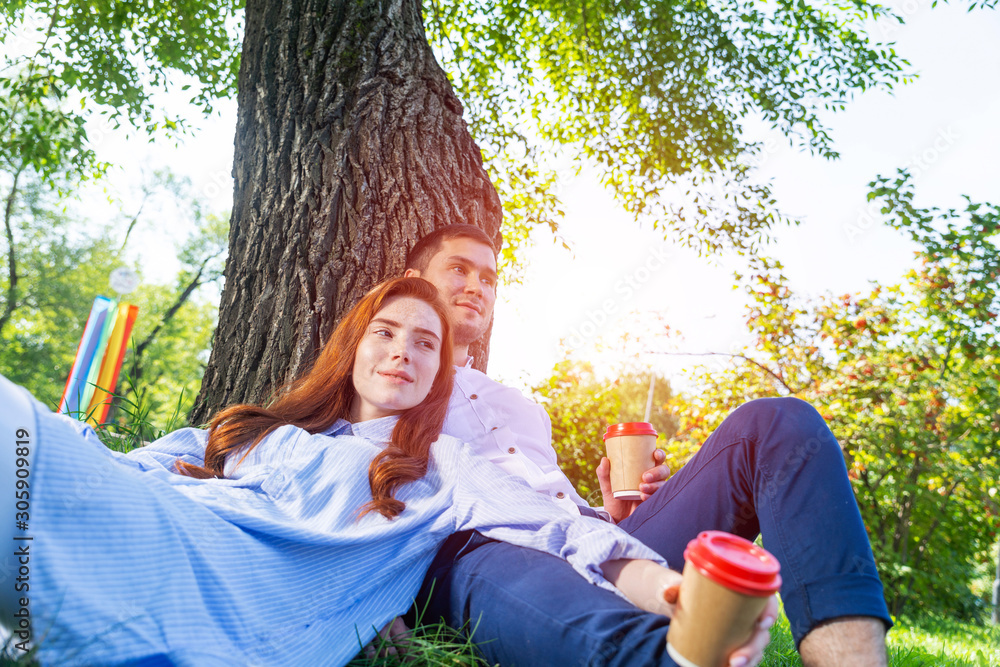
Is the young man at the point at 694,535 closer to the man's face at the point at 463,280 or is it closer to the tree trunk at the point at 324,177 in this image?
the man's face at the point at 463,280

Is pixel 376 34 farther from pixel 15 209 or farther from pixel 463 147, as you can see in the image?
pixel 15 209

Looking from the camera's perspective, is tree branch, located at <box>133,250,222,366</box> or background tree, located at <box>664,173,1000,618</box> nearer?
background tree, located at <box>664,173,1000,618</box>

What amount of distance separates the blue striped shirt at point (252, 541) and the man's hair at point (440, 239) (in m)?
0.95

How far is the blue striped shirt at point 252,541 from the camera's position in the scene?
1.11 meters

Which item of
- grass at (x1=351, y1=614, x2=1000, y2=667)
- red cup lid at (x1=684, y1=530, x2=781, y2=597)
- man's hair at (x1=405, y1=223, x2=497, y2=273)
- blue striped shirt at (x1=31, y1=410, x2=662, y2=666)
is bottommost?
grass at (x1=351, y1=614, x2=1000, y2=667)

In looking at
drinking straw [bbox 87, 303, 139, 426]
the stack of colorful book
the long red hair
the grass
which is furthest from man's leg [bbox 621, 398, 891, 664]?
the stack of colorful book

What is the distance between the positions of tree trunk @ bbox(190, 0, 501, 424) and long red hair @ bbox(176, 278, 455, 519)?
0.55m

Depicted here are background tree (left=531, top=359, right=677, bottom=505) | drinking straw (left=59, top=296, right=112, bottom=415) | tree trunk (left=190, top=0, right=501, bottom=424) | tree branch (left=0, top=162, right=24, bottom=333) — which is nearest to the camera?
tree trunk (left=190, top=0, right=501, bottom=424)

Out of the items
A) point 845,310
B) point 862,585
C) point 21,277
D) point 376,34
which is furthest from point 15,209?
point 862,585

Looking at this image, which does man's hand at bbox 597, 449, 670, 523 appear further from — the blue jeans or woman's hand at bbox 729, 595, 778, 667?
woman's hand at bbox 729, 595, 778, 667

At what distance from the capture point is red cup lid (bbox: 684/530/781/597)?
1.00 m

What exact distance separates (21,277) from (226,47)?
61.0 ft

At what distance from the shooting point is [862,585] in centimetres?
133

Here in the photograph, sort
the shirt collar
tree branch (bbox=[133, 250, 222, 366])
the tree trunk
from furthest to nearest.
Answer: tree branch (bbox=[133, 250, 222, 366])
the tree trunk
the shirt collar
